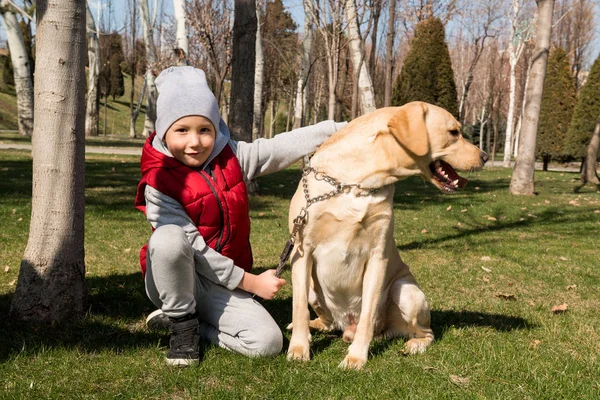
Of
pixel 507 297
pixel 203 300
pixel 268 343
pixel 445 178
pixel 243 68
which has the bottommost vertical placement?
pixel 507 297

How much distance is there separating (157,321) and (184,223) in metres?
0.82

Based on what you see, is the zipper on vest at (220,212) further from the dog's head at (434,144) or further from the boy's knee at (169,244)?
the dog's head at (434,144)

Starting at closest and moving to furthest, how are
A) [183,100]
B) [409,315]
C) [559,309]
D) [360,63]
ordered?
[183,100]
[409,315]
[559,309]
[360,63]

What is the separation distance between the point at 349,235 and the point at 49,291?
1.91 m

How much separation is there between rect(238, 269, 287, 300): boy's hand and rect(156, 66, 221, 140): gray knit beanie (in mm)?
871

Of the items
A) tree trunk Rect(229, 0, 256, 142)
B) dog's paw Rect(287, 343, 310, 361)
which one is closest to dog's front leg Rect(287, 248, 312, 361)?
dog's paw Rect(287, 343, 310, 361)

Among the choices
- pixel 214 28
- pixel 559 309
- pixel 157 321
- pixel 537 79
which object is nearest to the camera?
pixel 157 321

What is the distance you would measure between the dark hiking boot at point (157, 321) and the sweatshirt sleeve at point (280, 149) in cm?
103

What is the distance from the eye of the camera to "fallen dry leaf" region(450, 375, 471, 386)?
8.91 ft

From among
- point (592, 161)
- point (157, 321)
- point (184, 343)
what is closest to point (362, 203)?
point (184, 343)

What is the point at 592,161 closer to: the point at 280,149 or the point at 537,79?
the point at 537,79

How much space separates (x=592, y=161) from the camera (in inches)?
604

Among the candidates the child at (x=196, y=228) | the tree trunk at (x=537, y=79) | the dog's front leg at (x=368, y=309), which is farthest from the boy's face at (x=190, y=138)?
the tree trunk at (x=537, y=79)

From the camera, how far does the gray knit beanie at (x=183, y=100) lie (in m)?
2.81
